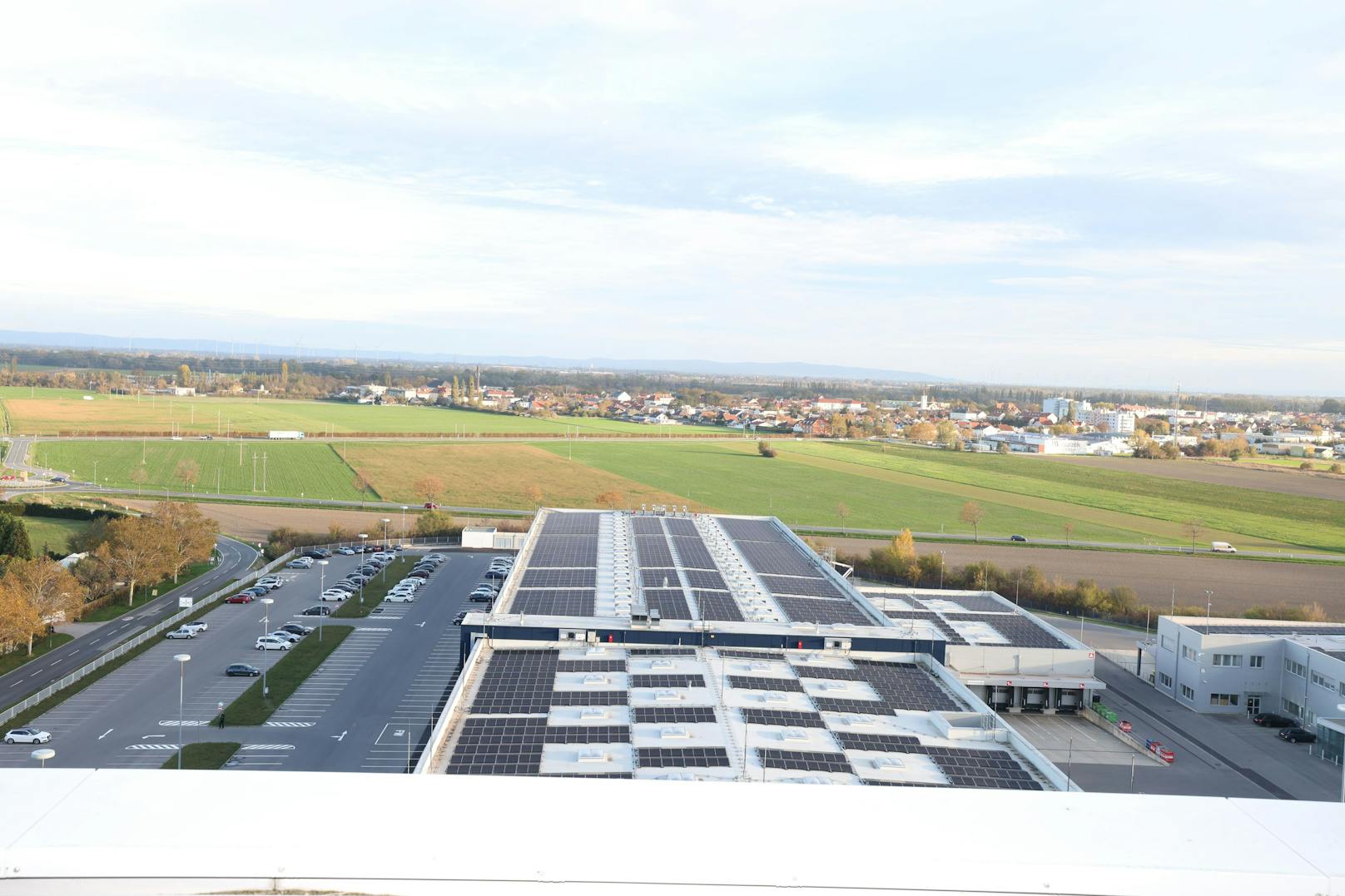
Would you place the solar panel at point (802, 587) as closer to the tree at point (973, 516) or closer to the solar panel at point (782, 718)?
the solar panel at point (782, 718)

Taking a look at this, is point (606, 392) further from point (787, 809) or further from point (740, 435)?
point (787, 809)

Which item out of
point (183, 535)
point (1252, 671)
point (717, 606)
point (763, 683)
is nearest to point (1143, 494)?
point (1252, 671)

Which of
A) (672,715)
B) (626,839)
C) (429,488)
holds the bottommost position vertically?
(429,488)

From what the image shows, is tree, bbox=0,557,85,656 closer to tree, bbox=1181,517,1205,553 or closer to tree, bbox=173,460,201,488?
tree, bbox=173,460,201,488

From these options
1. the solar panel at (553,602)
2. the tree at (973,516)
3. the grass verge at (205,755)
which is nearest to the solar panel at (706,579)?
the solar panel at (553,602)

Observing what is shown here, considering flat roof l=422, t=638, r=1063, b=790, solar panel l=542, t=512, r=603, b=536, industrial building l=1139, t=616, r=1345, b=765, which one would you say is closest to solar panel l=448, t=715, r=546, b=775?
flat roof l=422, t=638, r=1063, b=790

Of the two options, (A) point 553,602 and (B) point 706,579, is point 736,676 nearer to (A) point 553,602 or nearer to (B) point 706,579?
(A) point 553,602

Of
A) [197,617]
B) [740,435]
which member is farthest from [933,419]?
[197,617]
